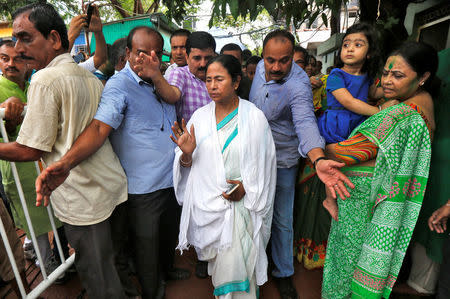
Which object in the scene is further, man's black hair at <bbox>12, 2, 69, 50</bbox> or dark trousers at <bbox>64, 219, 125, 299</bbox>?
dark trousers at <bbox>64, 219, 125, 299</bbox>

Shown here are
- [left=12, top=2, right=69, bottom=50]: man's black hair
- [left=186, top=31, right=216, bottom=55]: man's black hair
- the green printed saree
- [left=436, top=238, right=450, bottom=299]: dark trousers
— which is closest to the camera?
[left=12, top=2, right=69, bottom=50]: man's black hair

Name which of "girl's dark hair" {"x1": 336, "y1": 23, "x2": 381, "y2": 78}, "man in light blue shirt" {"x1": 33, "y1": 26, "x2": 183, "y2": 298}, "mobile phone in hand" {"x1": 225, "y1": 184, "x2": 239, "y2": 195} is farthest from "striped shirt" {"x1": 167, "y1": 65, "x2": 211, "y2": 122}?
"girl's dark hair" {"x1": 336, "y1": 23, "x2": 381, "y2": 78}

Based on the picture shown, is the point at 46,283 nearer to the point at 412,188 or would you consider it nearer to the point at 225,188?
the point at 225,188

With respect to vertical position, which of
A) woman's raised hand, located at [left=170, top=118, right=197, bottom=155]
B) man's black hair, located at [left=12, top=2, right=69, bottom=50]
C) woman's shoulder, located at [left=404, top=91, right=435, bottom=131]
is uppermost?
man's black hair, located at [left=12, top=2, right=69, bottom=50]

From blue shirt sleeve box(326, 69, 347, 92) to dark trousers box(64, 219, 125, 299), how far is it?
6.49 ft

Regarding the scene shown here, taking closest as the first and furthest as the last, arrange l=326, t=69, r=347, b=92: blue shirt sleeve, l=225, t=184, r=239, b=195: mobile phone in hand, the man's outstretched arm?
the man's outstretched arm → l=225, t=184, r=239, b=195: mobile phone in hand → l=326, t=69, r=347, b=92: blue shirt sleeve

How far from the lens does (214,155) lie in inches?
73.9

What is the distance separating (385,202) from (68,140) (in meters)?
2.00

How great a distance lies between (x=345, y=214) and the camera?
1896 mm

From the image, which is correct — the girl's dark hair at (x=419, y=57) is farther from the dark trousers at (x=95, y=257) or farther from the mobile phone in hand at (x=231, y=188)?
the dark trousers at (x=95, y=257)

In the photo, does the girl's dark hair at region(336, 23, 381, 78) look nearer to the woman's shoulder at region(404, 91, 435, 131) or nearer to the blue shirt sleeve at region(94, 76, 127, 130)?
the woman's shoulder at region(404, 91, 435, 131)

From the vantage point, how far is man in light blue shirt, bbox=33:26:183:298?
1.83m

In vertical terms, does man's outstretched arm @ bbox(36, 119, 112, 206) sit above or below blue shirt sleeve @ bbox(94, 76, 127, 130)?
below

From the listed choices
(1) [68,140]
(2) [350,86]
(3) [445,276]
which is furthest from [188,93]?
(3) [445,276]
